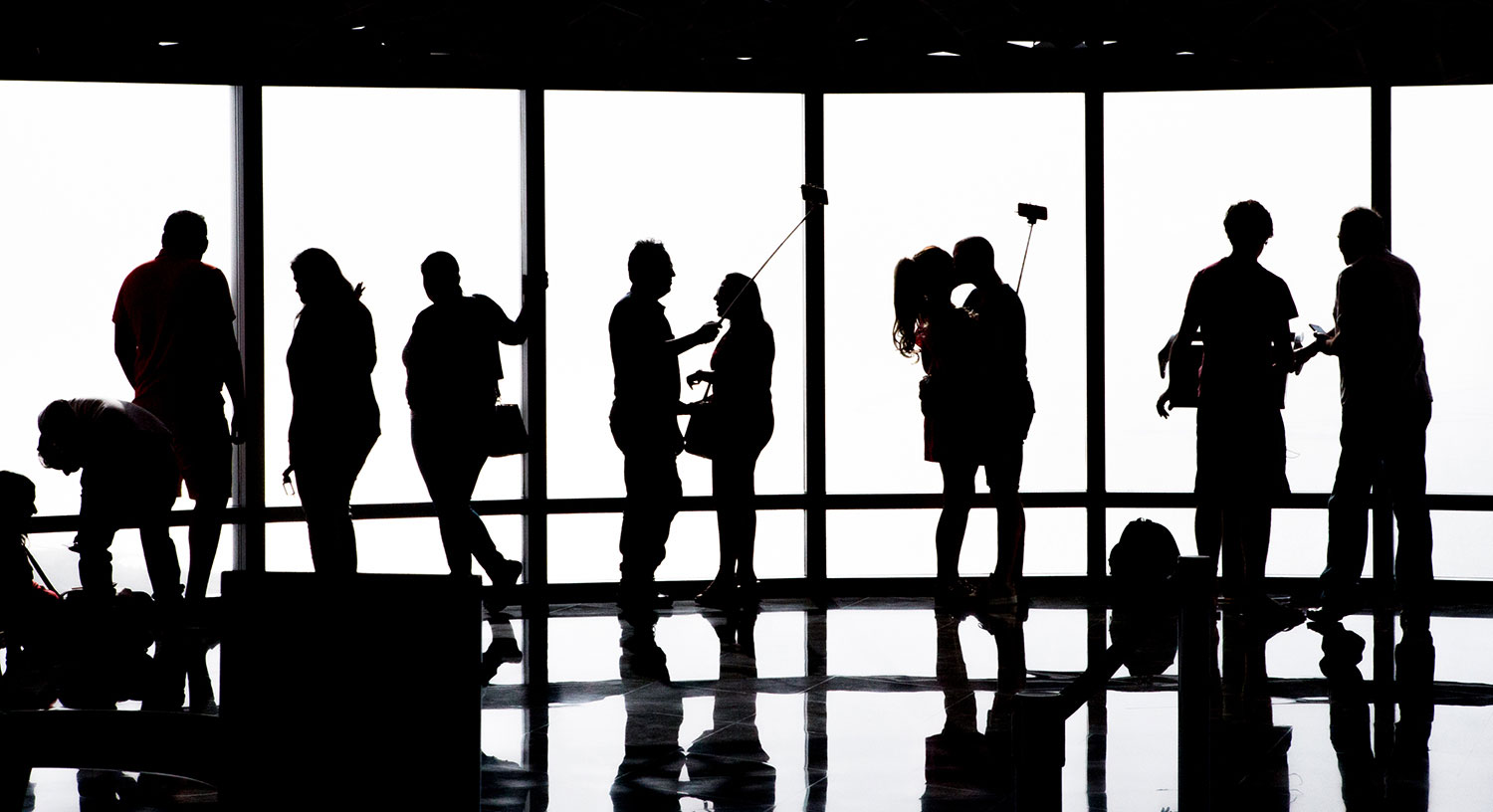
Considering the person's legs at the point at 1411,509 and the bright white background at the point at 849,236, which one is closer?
the person's legs at the point at 1411,509

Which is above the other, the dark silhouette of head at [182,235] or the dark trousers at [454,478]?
the dark silhouette of head at [182,235]

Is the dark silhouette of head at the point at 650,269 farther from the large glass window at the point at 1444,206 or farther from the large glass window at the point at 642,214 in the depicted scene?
the large glass window at the point at 1444,206

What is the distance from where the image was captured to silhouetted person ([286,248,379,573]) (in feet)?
23.1

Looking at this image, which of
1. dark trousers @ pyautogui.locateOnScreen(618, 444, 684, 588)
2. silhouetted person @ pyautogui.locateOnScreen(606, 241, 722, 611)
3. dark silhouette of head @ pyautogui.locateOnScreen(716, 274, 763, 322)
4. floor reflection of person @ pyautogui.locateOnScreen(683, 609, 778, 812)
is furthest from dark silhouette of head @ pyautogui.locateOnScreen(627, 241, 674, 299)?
floor reflection of person @ pyautogui.locateOnScreen(683, 609, 778, 812)

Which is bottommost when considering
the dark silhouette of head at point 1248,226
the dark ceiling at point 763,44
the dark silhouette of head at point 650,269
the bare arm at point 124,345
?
the bare arm at point 124,345

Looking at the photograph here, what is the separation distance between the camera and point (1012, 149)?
861 cm

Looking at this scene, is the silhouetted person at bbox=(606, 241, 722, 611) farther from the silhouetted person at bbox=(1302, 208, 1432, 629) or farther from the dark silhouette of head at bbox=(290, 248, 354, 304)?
the silhouetted person at bbox=(1302, 208, 1432, 629)

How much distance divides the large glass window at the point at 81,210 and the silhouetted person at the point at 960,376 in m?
3.46

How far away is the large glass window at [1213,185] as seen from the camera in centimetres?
852

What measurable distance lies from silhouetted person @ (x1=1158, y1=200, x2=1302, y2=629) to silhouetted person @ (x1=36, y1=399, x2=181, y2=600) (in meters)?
4.37

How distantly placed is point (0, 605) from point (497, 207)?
11.9 ft

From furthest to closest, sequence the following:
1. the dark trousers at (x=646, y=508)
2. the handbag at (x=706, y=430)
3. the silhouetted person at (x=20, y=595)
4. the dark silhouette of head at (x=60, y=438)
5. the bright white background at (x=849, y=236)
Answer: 1. the bright white background at (x=849, y=236)
2. the handbag at (x=706, y=430)
3. the dark trousers at (x=646, y=508)
4. the dark silhouette of head at (x=60, y=438)
5. the silhouetted person at (x=20, y=595)

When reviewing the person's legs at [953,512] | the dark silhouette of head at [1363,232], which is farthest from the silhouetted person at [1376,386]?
the person's legs at [953,512]

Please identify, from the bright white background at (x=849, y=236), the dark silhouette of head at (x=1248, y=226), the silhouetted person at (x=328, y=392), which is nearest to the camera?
the dark silhouette of head at (x=1248, y=226)
